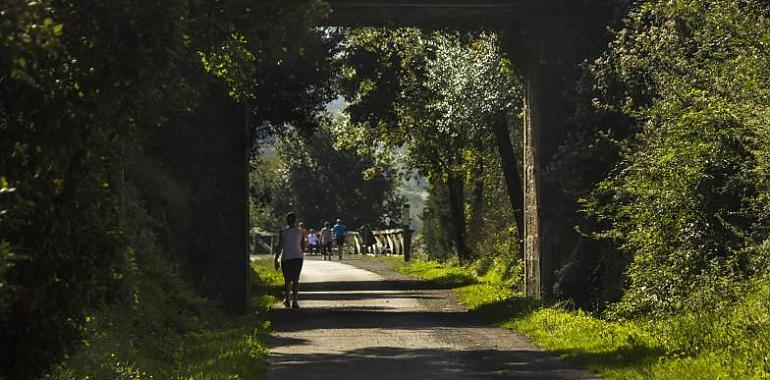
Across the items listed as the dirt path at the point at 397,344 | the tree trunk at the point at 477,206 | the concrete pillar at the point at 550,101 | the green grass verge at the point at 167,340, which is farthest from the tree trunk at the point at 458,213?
the green grass verge at the point at 167,340

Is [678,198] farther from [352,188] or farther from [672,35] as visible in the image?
[352,188]

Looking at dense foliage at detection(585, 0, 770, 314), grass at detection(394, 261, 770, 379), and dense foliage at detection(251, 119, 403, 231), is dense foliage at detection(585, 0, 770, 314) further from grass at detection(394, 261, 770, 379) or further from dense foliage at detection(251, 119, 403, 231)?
dense foliage at detection(251, 119, 403, 231)

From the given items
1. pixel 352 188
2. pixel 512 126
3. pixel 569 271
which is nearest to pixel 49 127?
pixel 569 271

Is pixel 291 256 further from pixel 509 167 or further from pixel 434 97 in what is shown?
pixel 434 97

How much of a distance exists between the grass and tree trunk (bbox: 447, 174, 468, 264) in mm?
21488

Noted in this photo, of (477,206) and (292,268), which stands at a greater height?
(477,206)

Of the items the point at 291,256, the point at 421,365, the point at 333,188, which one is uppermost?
the point at 333,188

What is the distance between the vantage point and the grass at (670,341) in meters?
11.9

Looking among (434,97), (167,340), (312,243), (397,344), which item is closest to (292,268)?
(397,344)

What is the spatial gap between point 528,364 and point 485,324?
571 cm

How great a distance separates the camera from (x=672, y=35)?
58.4ft

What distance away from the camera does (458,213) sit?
4225 centimetres

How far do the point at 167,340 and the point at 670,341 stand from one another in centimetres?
577

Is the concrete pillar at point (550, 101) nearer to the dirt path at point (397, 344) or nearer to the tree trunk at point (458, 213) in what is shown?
the dirt path at point (397, 344)
